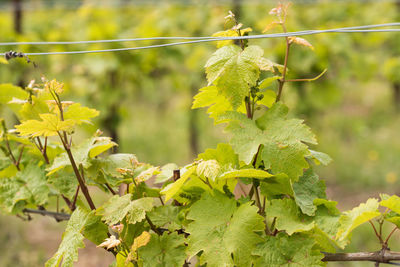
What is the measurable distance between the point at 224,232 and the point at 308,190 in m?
0.30

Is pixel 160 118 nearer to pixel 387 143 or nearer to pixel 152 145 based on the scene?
pixel 152 145

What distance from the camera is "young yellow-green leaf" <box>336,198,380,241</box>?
1.09m

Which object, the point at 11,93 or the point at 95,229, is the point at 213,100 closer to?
the point at 95,229

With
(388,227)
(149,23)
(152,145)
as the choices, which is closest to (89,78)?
(149,23)

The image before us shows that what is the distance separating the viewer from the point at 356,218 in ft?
3.59

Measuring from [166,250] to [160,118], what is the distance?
8229 millimetres

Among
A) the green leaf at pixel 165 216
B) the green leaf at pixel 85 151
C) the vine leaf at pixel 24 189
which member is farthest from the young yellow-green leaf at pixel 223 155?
the vine leaf at pixel 24 189

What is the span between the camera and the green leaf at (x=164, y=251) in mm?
1312

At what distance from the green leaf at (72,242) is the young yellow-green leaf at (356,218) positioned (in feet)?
2.38

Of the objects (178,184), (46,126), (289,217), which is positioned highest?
(46,126)

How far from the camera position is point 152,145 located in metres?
7.78

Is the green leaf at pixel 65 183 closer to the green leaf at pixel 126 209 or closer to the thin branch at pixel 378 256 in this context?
the green leaf at pixel 126 209

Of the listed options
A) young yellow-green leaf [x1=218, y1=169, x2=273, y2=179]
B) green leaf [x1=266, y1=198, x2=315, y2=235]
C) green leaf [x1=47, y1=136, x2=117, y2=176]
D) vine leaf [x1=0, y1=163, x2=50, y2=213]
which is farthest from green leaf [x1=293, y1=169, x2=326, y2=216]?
vine leaf [x1=0, y1=163, x2=50, y2=213]

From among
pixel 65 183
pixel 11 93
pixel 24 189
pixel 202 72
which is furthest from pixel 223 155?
pixel 202 72
